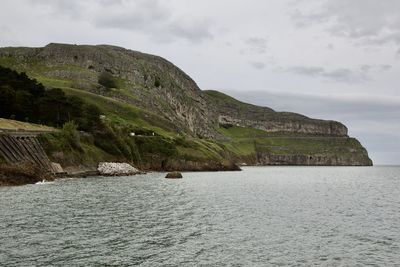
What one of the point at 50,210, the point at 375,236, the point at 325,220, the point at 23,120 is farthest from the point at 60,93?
the point at 375,236

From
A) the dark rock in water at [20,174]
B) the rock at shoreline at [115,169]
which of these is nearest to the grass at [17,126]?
the dark rock in water at [20,174]

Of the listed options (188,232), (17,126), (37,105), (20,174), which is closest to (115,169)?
(37,105)

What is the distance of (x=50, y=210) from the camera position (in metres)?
49.2

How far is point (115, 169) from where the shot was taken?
424 feet

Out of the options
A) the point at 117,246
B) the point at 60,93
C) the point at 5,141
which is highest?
the point at 60,93

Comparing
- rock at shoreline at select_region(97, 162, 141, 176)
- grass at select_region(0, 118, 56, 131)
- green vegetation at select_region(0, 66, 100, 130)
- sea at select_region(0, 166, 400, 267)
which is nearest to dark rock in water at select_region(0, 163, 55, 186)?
grass at select_region(0, 118, 56, 131)

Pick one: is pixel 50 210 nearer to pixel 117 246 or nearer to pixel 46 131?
pixel 117 246

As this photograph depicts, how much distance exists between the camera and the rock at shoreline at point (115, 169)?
12657cm

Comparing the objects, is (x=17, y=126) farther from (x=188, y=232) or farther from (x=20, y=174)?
(x=188, y=232)

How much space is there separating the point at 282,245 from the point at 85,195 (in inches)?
1522

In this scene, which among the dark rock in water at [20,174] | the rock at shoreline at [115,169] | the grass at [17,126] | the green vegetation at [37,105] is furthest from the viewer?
the rock at shoreline at [115,169]

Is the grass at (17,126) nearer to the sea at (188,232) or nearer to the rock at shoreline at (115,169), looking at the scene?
the rock at shoreline at (115,169)

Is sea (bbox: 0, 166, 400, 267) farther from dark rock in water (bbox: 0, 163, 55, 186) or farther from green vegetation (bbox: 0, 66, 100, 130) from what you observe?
green vegetation (bbox: 0, 66, 100, 130)

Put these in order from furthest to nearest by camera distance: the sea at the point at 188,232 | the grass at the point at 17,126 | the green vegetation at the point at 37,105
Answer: the green vegetation at the point at 37,105
the grass at the point at 17,126
the sea at the point at 188,232
